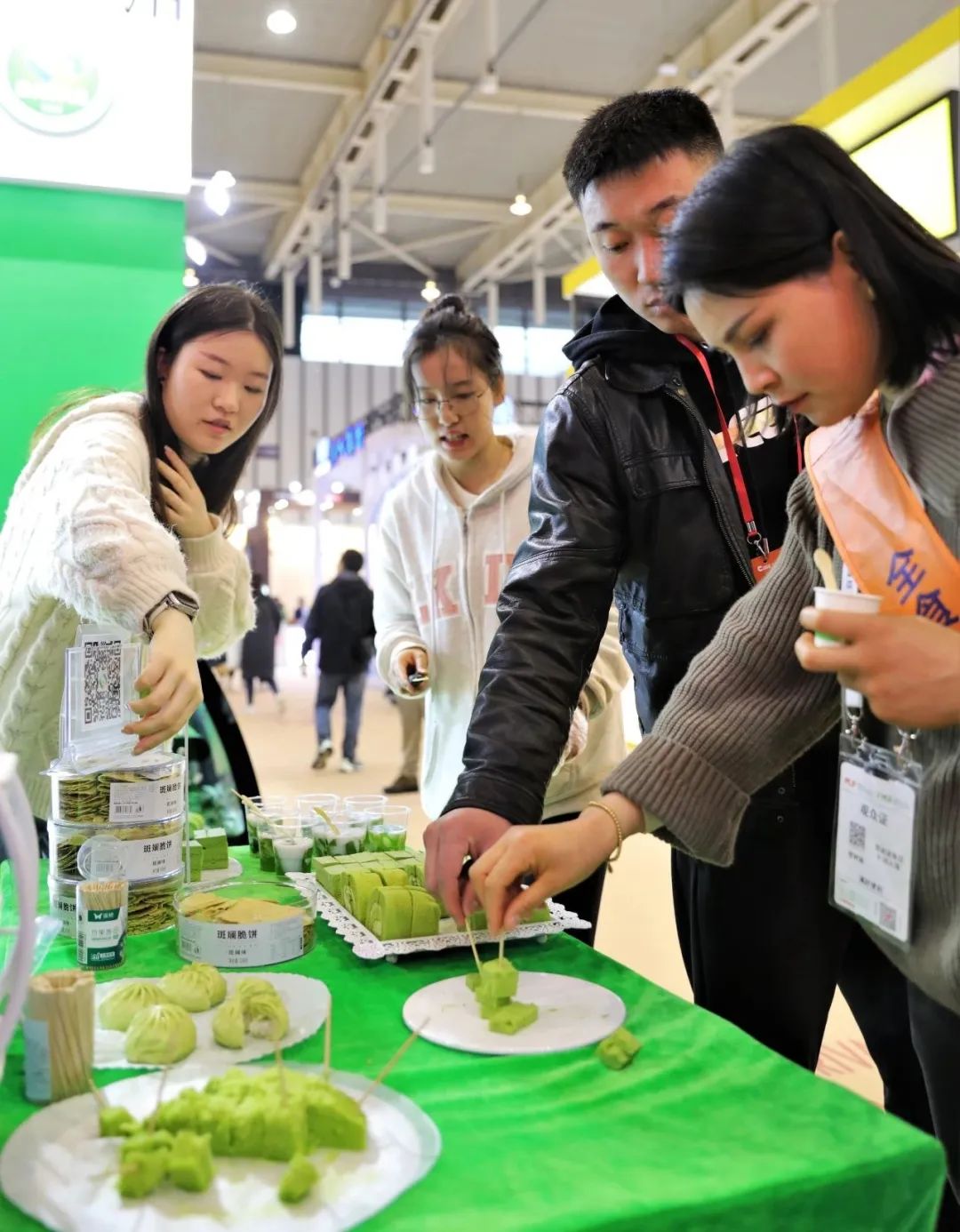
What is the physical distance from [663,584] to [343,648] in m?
6.28

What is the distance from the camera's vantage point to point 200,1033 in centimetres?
113

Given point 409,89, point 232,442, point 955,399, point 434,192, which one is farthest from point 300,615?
point 955,399

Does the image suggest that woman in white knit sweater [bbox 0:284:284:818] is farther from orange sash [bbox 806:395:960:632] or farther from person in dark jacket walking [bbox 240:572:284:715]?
person in dark jacket walking [bbox 240:572:284:715]

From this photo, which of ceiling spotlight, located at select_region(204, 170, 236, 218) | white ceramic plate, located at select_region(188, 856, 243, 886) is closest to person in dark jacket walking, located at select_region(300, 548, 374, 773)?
ceiling spotlight, located at select_region(204, 170, 236, 218)

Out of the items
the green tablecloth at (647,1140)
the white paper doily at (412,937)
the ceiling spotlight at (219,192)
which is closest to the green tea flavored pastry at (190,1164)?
the green tablecloth at (647,1140)

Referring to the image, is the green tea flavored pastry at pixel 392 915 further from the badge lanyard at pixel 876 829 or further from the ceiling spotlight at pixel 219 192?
the ceiling spotlight at pixel 219 192

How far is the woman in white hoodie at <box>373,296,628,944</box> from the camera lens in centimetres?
247

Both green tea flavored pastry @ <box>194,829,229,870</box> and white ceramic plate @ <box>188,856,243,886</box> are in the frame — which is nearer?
white ceramic plate @ <box>188,856,243,886</box>

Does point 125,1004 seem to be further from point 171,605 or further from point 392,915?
point 171,605

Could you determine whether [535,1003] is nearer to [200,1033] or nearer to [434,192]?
[200,1033]

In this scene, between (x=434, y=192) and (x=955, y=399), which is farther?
(x=434, y=192)

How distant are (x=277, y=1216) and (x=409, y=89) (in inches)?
365

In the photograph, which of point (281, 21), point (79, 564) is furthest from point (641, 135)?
point (281, 21)

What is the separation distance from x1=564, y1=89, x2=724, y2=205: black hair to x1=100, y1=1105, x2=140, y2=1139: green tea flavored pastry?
4.31 ft
